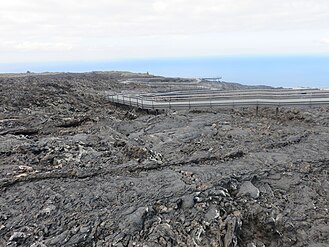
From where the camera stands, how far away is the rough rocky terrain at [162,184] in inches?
366

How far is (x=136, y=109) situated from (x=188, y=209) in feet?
52.1

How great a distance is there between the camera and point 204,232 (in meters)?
9.37

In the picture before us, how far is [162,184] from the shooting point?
1135 cm

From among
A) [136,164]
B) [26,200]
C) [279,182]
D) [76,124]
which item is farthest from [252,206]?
[76,124]

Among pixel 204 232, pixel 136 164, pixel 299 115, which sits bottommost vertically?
pixel 204 232

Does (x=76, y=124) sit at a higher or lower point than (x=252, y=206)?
higher

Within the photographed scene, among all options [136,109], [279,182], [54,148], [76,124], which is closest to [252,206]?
[279,182]

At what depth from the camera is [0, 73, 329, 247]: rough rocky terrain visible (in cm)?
929

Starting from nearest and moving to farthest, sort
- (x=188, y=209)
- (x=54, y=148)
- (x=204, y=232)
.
Result: (x=204, y=232), (x=188, y=209), (x=54, y=148)

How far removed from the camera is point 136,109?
2536 centimetres

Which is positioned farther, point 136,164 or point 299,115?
point 299,115

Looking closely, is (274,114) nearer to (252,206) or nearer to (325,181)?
(325,181)

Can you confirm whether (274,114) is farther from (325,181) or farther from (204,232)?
(204,232)

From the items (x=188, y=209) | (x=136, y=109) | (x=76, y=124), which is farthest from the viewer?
(x=136, y=109)
